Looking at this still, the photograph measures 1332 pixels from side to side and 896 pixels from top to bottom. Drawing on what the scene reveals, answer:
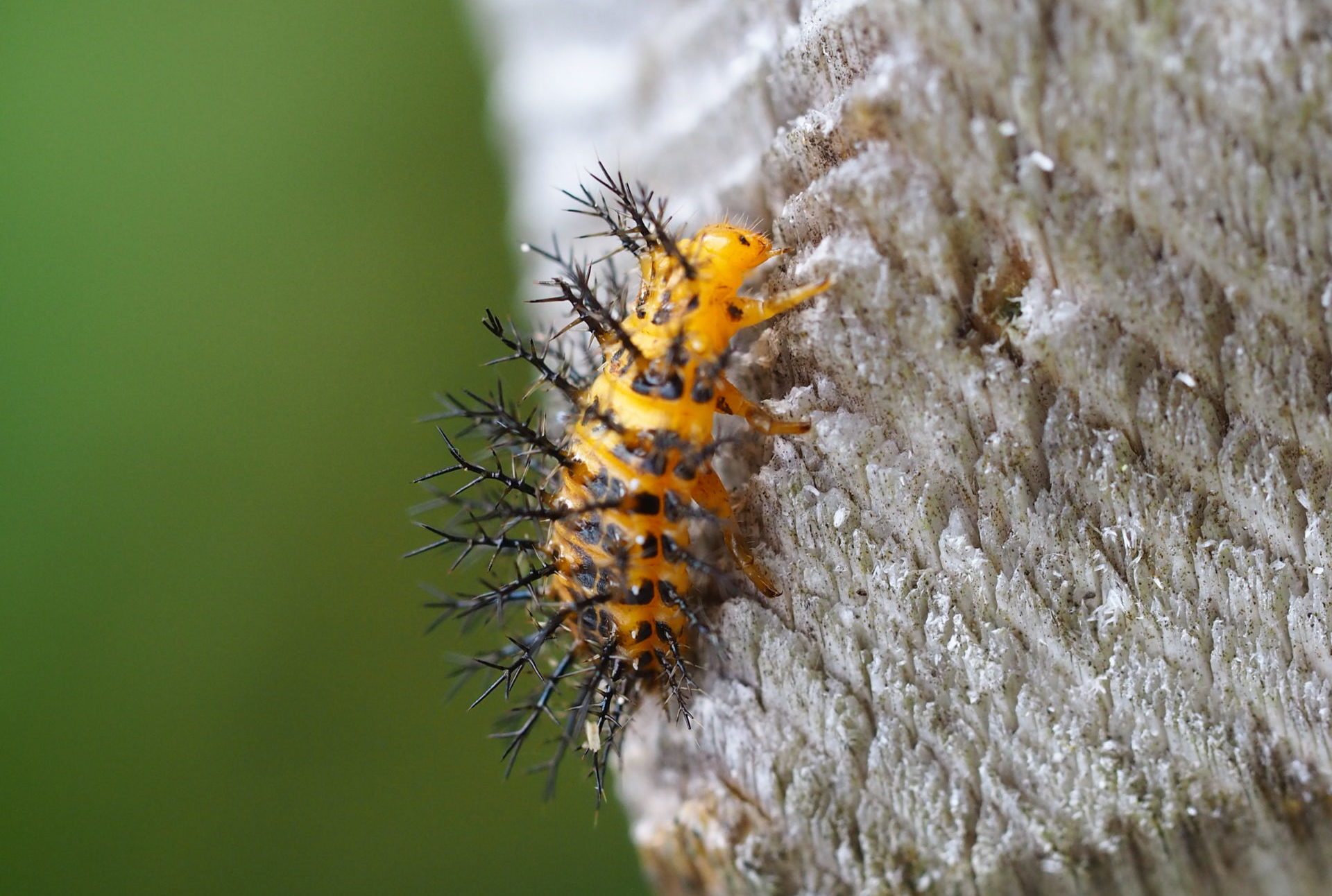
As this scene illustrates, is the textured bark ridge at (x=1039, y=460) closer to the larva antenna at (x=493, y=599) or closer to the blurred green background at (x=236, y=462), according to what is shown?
the larva antenna at (x=493, y=599)

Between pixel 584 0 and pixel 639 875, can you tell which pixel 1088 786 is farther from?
pixel 639 875

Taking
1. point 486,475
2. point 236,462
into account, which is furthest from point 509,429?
point 236,462

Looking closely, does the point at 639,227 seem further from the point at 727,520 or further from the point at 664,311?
the point at 727,520

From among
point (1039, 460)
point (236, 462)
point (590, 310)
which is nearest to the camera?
point (1039, 460)

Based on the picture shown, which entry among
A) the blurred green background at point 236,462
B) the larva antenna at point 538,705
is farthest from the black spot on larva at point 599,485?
the blurred green background at point 236,462

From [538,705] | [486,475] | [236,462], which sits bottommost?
[538,705]

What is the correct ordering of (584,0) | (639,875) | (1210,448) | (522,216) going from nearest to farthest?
(1210,448), (584,0), (522,216), (639,875)

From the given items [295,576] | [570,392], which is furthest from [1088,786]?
[295,576]
